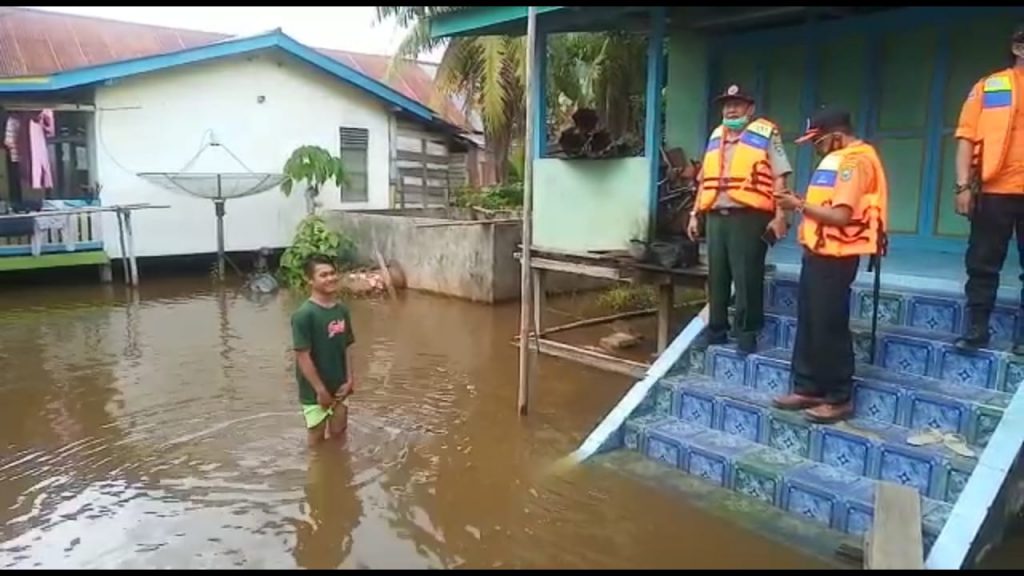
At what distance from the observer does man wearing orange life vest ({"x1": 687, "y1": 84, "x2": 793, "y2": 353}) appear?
4438mm

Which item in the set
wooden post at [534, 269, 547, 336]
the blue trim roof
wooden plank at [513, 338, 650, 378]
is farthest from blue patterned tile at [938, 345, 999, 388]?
the blue trim roof

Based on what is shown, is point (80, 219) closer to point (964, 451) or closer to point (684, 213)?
point (684, 213)

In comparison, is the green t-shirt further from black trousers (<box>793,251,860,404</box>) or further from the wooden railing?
the wooden railing

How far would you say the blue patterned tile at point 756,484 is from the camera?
12.6ft

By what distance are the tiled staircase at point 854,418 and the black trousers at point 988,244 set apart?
229 millimetres

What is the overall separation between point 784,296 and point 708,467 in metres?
1.33

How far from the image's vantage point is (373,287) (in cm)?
1094

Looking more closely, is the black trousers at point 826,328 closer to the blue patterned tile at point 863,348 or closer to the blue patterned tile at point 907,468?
the blue patterned tile at point 863,348

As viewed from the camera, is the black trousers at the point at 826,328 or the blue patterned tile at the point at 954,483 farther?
the black trousers at the point at 826,328

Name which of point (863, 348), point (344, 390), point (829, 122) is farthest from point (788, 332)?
point (344, 390)

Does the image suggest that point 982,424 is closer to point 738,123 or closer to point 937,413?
point 937,413

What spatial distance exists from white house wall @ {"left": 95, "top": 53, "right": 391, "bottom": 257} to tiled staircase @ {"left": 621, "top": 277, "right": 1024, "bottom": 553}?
10.2 meters

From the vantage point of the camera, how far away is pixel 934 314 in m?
4.34

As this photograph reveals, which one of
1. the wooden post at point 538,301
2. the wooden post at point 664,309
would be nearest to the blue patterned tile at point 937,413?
the wooden post at point 664,309
